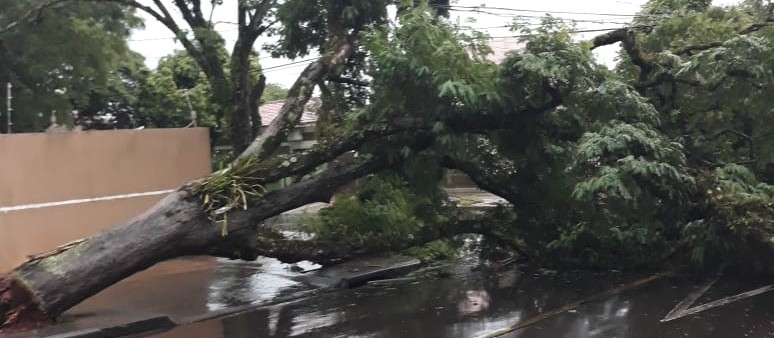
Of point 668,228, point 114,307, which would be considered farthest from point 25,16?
point 668,228

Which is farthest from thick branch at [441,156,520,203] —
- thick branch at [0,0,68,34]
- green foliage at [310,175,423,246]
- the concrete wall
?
thick branch at [0,0,68,34]

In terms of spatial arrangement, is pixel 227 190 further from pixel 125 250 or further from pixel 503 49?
pixel 503 49

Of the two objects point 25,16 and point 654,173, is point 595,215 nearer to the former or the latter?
point 654,173

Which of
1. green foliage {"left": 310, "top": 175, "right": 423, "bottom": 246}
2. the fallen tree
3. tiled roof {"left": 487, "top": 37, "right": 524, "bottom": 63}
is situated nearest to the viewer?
the fallen tree

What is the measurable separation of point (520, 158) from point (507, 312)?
3127 millimetres

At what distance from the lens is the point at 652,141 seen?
9.62 m

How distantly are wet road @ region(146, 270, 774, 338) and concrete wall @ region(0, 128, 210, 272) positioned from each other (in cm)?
400

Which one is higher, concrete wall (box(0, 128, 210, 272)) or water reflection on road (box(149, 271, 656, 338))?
concrete wall (box(0, 128, 210, 272))

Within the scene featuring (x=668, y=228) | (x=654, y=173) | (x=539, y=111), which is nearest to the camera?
(x=654, y=173)

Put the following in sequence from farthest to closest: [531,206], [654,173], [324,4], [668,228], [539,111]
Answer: [324,4], [531,206], [668,228], [539,111], [654,173]

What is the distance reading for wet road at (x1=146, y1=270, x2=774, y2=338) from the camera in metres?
7.99

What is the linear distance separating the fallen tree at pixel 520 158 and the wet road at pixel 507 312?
0.90m

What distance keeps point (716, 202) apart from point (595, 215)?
1.54m

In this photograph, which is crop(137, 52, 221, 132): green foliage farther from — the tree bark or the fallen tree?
the tree bark
